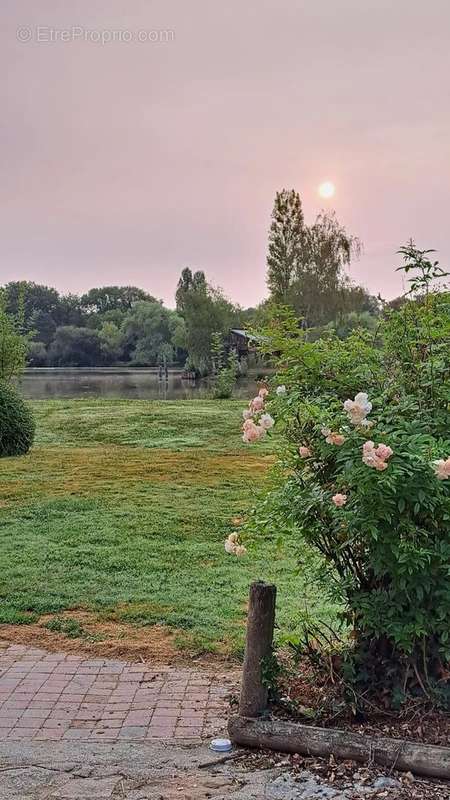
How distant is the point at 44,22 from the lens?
25.7 ft

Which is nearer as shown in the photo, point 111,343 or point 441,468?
point 441,468

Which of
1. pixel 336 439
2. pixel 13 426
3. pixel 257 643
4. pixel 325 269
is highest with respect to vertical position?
pixel 325 269

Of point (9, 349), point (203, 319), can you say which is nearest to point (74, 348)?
point (203, 319)

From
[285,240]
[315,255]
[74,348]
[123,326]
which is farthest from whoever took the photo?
[123,326]

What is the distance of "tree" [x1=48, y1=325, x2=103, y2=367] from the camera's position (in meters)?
58.9

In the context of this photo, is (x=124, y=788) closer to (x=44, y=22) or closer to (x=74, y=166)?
(x=44, y=22)

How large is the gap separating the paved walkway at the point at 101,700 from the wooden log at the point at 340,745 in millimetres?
200

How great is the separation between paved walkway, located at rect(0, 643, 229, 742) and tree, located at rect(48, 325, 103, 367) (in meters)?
56.5

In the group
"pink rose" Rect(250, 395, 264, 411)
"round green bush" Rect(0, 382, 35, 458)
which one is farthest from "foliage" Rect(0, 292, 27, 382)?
"pink rose" Rect(250, 395, 264, 411)

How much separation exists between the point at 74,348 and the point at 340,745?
58.6 meters

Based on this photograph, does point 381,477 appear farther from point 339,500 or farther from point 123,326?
point 123,326

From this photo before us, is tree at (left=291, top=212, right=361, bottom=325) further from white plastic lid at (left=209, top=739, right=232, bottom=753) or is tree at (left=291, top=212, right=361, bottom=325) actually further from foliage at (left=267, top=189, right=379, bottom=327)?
white plastic lid at (left=209, top=739, right=232, bottom=753)

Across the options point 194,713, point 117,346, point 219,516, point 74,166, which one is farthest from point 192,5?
point 117,346

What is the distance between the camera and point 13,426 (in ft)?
37.8
